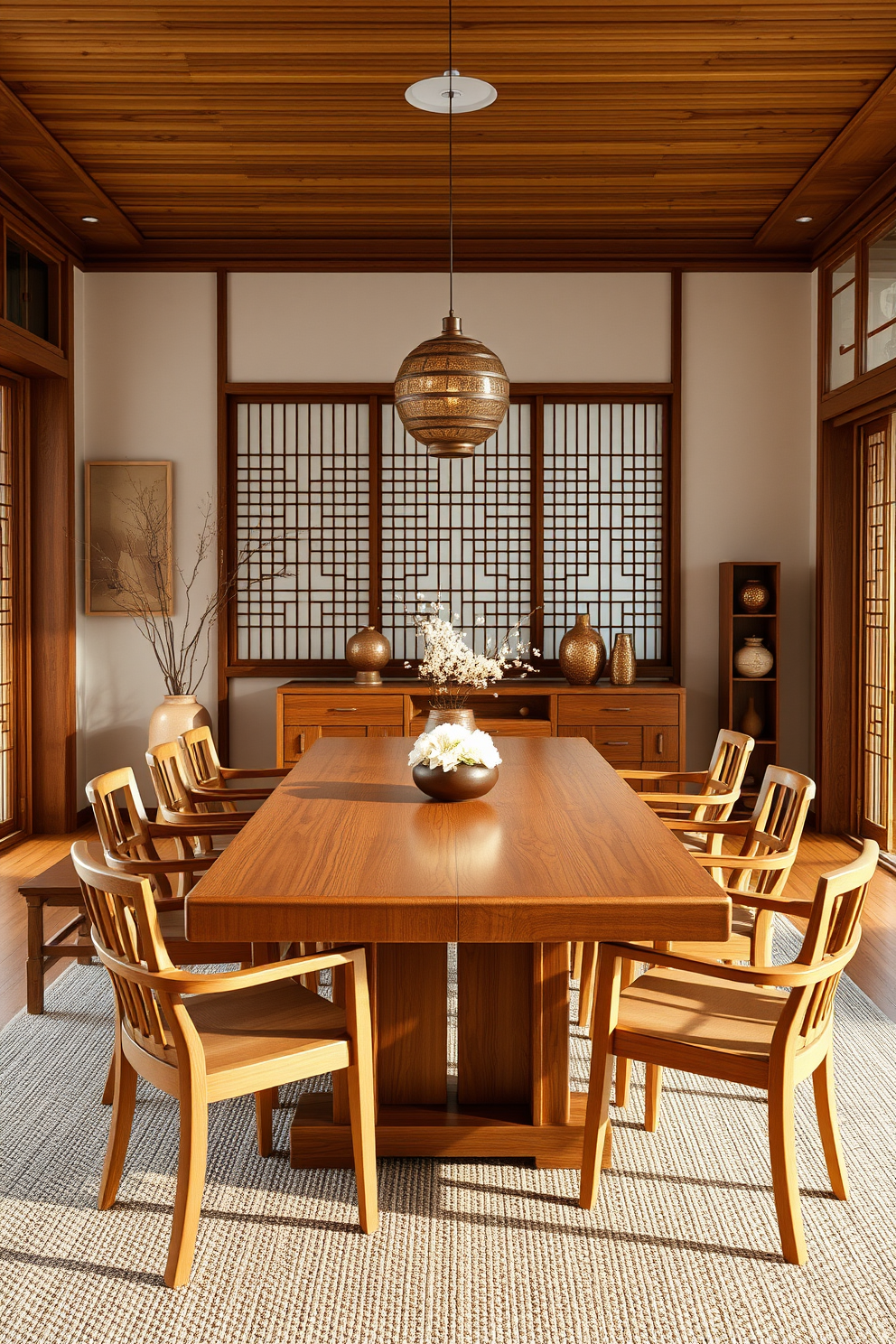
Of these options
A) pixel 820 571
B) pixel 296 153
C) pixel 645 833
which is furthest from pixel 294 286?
pixel 645 833

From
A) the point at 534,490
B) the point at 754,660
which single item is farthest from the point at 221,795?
the point at 754,660

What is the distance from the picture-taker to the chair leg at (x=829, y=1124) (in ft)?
7.60

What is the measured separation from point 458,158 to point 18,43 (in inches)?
75.4

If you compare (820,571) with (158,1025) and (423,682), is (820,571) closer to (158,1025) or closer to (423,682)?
(423,682)

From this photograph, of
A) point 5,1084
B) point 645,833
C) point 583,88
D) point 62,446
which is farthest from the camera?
point 62,446

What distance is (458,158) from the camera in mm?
4918

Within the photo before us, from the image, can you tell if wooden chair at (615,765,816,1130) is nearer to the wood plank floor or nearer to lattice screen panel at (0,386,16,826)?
the wood plank floor

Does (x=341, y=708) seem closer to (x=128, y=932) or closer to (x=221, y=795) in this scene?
(x=221, y=795)

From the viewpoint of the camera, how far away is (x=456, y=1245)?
7.02 feet

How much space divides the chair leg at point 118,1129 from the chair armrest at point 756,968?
1044 mm

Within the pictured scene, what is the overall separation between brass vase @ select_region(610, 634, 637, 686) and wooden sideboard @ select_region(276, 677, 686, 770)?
13cm

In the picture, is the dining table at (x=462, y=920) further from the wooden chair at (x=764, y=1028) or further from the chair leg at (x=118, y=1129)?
the chair leg at (x=118, y=1129)

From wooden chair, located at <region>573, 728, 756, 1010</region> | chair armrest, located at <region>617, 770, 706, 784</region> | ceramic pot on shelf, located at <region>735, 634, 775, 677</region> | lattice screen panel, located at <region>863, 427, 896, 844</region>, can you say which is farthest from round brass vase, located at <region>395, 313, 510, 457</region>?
ceramic pot on shelf, located at <region>735, 634, 775, 677</region>

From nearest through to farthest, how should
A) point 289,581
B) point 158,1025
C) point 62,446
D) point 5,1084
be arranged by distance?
point 158,1025
point 5,1084
point 62,446
point 289,581
